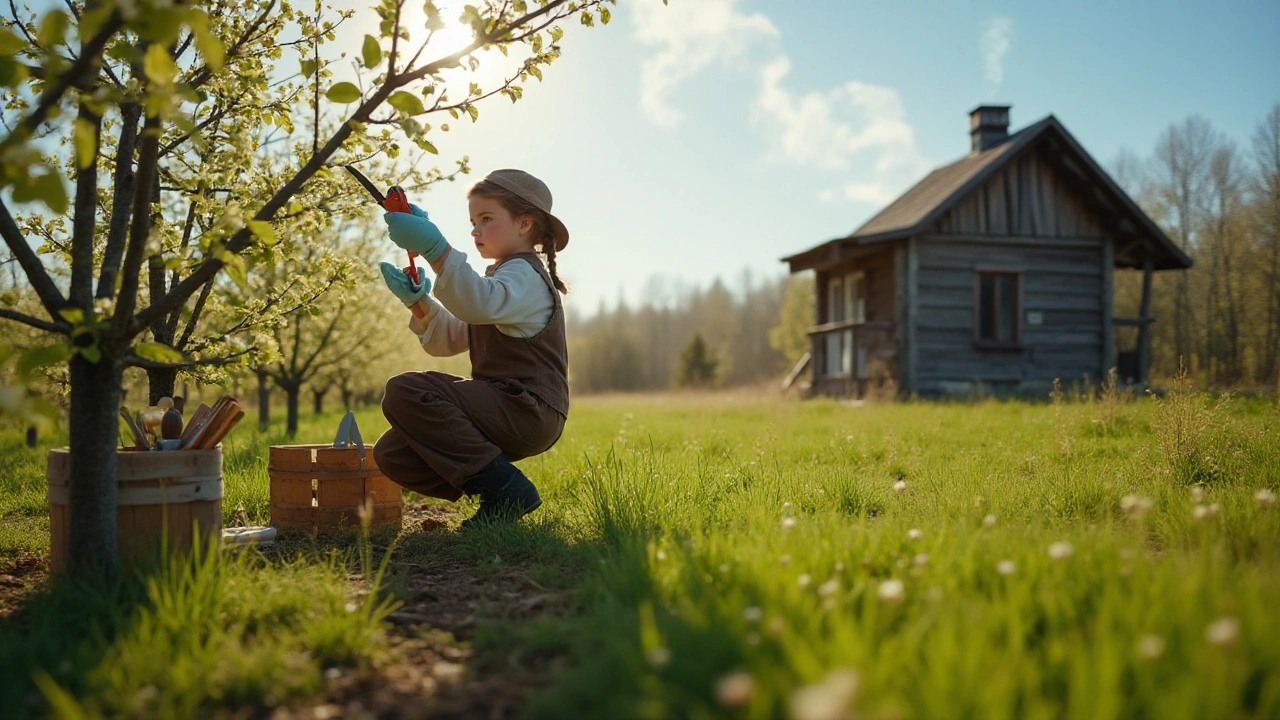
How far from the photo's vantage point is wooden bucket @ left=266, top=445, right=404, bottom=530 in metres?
3.80

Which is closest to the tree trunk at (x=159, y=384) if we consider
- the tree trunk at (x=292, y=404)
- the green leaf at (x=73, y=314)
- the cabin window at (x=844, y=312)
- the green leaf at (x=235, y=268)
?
the green leaf at (x=73, y=314)

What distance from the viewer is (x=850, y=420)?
28.0 ft

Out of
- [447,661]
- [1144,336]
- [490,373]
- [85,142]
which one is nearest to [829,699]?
[447,661]

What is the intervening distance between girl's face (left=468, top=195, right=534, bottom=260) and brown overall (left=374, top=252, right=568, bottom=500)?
0.27 ft

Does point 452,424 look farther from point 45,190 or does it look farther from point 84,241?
point 45,190

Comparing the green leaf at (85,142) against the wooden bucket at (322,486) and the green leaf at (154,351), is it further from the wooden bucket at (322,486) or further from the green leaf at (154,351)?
the wooden bucket at (322,486)

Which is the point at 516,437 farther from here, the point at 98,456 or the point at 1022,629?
the point at 1022,629

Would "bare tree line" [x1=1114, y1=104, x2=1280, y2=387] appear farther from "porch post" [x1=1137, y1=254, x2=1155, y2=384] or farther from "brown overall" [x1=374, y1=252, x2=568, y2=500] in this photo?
"brown overall" [x1=374, y1=252, x2=568, y2=500]

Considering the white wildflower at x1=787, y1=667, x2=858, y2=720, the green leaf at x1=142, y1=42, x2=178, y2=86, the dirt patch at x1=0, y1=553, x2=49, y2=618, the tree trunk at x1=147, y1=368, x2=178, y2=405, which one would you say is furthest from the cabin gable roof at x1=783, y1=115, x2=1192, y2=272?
the white wildflower at x1=787, y1=667, x2=858, y2=720

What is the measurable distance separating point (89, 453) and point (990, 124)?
56.7 ft

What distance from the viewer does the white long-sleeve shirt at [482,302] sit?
3.23 meters

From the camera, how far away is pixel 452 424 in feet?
11.3

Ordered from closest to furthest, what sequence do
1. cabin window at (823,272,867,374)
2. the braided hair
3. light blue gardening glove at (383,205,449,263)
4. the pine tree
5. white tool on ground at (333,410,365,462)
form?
light blue gardening glove at (383,205,449,263) < the braided hair < white tool on ground at (333,410,365,462) < cabin window at (823,272,867,374) < the pine tree

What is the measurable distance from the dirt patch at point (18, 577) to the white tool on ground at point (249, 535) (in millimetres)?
630
